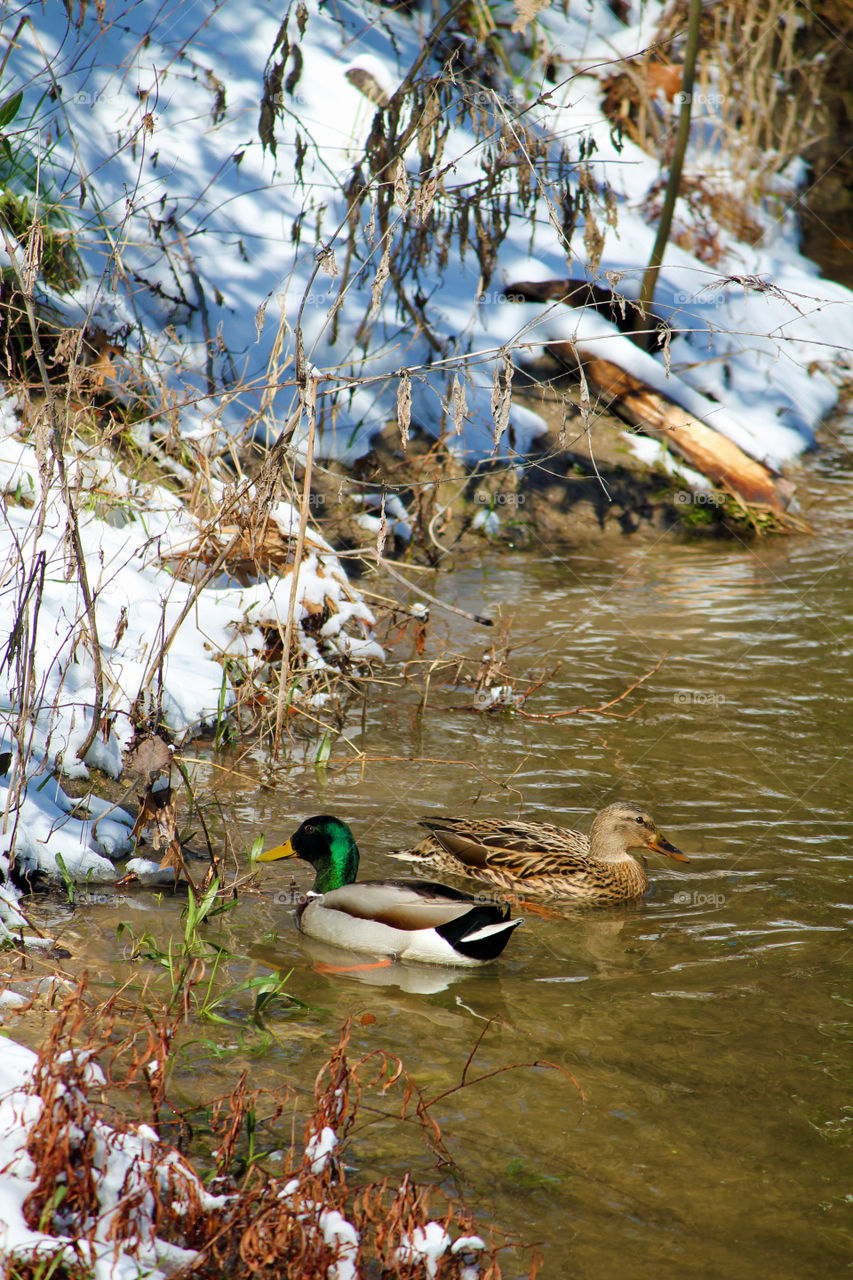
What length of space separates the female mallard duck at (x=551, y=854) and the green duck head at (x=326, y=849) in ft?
1.42

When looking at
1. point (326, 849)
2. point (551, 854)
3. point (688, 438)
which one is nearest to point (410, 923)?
point (326, 849)

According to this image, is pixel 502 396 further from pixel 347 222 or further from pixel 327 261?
pixel 347 222

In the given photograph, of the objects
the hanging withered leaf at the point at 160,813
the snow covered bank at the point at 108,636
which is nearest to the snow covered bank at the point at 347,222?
the snow covered bank at the point at 108,636

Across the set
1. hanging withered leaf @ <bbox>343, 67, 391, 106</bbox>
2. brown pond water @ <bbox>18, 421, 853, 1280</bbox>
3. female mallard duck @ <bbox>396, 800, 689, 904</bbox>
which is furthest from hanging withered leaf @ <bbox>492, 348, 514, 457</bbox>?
hanging withered leaf @ <bbox>343, 67, 391, 106</bbox>

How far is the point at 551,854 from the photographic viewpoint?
548 centimetres

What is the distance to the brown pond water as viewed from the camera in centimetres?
332

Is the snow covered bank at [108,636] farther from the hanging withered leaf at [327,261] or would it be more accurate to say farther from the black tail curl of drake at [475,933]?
the black tail curl of drake at [475,933]

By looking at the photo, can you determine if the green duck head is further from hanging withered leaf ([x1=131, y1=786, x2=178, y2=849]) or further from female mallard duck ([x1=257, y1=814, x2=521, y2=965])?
hanging withered leaf ([x1=131, y1=786, x2=178, y2=849])

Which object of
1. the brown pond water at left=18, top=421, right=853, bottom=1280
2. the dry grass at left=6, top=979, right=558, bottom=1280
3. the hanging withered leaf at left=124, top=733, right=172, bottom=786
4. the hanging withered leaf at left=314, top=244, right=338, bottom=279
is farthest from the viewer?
the hanging withered leaf at left=124, top=733, right=172, bottom=786

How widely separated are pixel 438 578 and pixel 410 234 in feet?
9.75

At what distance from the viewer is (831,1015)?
428 centimetres

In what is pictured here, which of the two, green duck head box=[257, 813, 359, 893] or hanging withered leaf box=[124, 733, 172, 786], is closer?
hanging withered leaf box=[124, 733, 172, 786]

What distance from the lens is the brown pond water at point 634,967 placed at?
10.9 ft

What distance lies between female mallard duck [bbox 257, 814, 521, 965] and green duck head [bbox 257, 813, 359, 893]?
15 centimetres
